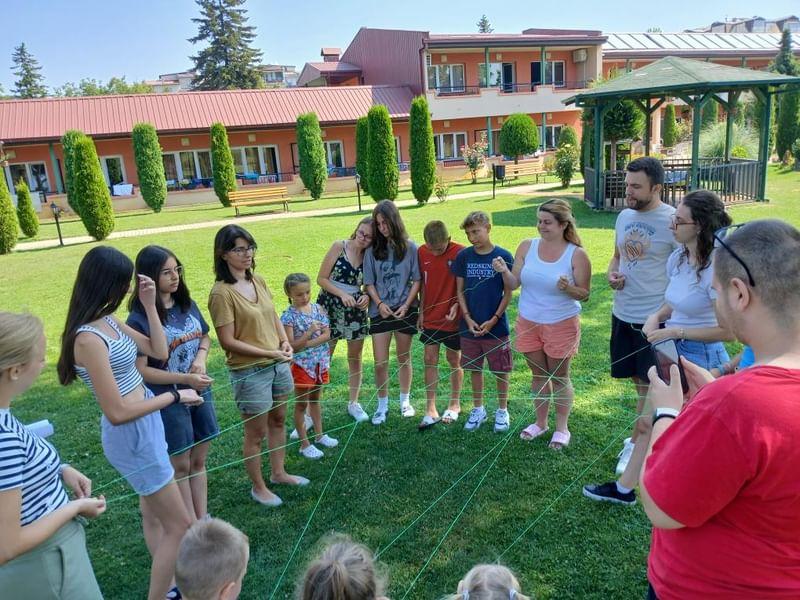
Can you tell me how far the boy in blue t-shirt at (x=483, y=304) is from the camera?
14.5ft

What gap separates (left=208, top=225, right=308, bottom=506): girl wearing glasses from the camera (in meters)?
3.60

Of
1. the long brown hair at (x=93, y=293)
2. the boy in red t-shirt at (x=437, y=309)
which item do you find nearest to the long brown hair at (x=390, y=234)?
the boy in red t-shirt at (x=437, y=309)

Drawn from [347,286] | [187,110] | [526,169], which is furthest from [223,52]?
[347,286]

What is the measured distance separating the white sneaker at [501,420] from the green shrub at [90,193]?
50.7 feet

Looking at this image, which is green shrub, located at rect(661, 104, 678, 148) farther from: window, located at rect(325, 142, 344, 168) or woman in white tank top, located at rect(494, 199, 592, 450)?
woman in white tank top, located at rect(494, 199, 592, 450)

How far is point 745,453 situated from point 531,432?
126 inches

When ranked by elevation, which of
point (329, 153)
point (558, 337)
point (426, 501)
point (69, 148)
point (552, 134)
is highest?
point (69, 148)

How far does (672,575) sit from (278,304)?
23.2 feet

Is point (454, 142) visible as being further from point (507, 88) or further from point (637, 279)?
point (637, 279)

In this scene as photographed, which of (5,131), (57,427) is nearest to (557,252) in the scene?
(57,427)

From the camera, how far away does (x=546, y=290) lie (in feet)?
13.7

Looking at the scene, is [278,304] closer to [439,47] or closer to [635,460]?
[635,460]

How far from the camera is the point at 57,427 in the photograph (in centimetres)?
513

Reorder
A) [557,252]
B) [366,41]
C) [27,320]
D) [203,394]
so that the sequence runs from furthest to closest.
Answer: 1. [366,41]
2. [557,252]
3. [203,394]
4. [27,320]
